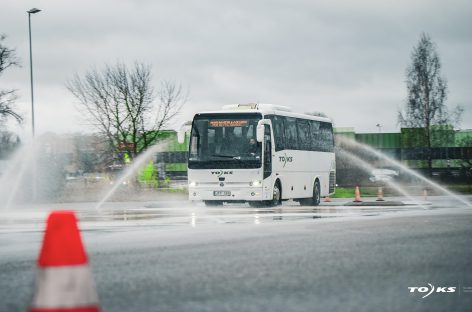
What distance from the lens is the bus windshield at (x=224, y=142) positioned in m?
27.4

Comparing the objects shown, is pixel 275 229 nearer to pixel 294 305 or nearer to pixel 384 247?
pixel 384 247

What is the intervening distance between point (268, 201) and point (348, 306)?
21.5 meters

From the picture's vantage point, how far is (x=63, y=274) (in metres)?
4.68

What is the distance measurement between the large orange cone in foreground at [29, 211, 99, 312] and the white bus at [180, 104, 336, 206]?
21769 mm

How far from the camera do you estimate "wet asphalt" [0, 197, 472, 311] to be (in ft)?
22.8

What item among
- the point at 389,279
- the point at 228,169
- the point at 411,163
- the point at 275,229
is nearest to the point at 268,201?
the point at 228,169

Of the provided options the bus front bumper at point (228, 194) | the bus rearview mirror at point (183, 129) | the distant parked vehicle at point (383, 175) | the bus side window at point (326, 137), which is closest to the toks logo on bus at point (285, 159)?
the bus front bumper at point (228, 194)

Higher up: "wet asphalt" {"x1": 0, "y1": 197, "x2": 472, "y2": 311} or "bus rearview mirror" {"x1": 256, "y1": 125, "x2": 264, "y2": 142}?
"bus rearview mirror" {"x1": 256, "y1": 125, "x2": 264, "y2": 142}

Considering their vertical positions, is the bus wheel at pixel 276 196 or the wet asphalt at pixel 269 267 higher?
the bus wheel at pixel 276 196

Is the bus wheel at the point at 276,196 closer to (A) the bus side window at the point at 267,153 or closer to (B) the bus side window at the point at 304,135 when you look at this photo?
(A) the bus side window at the point at 267,153

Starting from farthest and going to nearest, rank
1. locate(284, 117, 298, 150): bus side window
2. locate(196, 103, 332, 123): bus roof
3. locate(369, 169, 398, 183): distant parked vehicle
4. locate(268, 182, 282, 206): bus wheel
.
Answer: locate(369, 169, 398, 183): distant parked vehicle
locate(284, 117, 298, 150): bus side window
locate(196, 103, 332, 123): bus roof
locate(268, 182, 282, 206): bus wheel

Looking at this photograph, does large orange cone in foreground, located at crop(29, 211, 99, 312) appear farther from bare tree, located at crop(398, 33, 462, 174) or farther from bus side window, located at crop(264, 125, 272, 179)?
bare tree, located at crop(398, 33, 462, 174)

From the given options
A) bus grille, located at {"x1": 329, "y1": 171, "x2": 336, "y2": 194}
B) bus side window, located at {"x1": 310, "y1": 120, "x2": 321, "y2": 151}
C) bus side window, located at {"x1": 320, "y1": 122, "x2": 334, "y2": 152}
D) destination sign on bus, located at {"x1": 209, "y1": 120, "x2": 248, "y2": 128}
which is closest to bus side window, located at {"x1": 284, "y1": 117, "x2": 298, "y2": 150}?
bus side window, located at {"x1": 310, "y1": 120, "x2": 321, "y2": 151}

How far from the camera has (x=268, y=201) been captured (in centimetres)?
2812
